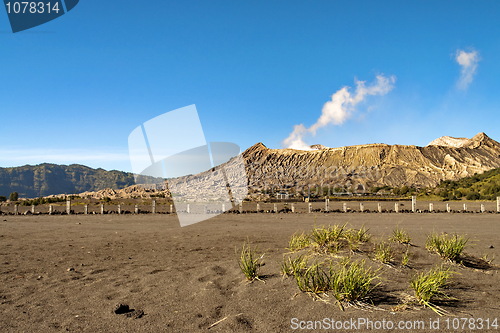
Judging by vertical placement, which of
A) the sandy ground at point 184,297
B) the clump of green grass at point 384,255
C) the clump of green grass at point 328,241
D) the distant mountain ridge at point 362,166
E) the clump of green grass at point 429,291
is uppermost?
the distant mountain ridge at point 362,166

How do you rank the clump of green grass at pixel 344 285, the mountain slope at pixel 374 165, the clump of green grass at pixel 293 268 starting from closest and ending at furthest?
the clump of green grass at pixel 344 285 → the clump of green grass at pixel 293 268 → the mountain slope at pixel 374 165

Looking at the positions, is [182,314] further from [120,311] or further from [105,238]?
[105,238]

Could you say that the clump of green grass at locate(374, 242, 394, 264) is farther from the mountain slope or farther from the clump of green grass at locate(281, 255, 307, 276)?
the mountain slope

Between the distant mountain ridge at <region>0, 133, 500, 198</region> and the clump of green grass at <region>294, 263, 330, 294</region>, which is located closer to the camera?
the clump of green grass at <region>294, 263, 330, 294</region>

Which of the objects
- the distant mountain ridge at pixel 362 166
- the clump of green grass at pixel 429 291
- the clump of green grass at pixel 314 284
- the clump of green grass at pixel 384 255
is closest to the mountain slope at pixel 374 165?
the distant mountain ridge at pixel 362 166

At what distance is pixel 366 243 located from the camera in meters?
8.08

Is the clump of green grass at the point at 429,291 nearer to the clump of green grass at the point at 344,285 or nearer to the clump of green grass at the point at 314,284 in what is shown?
the clump of green grass at the point at 344,285

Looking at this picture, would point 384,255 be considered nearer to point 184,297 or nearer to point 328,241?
point 328,241

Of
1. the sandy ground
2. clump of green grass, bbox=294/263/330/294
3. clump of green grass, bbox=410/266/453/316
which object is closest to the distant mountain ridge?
the sandy ground

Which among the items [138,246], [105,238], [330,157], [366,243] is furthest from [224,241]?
[330,157]

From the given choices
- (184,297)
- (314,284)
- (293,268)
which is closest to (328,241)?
(293,268)

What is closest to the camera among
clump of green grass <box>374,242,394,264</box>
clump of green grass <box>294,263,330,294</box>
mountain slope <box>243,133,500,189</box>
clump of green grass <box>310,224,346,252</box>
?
clump of green grass <box>294,263,330,294</box>

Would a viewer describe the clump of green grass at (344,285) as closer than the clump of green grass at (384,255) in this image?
Yes

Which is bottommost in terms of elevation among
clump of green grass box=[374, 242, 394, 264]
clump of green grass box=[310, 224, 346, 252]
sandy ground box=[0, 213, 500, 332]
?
sandy ground box=[0, 213, 500, 332]
